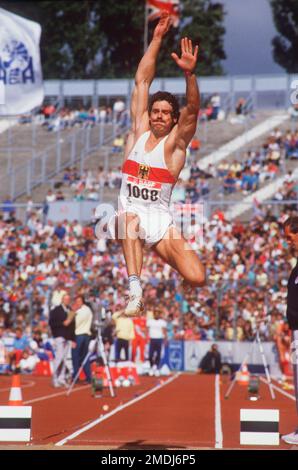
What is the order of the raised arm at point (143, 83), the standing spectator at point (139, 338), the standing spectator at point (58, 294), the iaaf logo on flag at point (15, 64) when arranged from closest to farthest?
the raised arm at point (143, 83) < the iaaf logo on flag at point (15, 64) < the standing spectator at point (58, 294) < the standing spectator at point (139, 338)

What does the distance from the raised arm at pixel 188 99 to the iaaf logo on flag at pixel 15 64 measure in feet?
46.2

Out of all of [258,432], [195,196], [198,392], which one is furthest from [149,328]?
[258,432]

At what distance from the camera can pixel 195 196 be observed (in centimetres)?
2972

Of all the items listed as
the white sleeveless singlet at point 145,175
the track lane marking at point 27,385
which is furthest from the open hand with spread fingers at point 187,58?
the track lane marking at point 27,385

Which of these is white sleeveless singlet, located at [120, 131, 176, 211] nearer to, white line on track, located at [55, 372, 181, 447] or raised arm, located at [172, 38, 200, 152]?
raised arm, located at [172, 38, 200, 152]

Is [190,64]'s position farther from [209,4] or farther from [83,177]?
[209,4]

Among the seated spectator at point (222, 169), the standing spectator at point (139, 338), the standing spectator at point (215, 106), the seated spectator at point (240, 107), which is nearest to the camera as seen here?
the standing spectator at point (139, 338)

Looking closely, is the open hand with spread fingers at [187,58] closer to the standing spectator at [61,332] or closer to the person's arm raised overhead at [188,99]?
the person's arm raised overhead at [188,99]

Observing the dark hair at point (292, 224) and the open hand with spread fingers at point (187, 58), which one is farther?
the dark hair at point (292, 224)

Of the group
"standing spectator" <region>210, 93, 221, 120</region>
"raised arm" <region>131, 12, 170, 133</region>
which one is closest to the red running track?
"raised arm" <region>131, 12, 170, 133</region>

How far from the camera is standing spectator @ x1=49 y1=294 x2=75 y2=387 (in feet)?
66.8

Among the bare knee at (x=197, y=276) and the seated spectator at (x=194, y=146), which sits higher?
the seated spectator at (x=194, y=146)

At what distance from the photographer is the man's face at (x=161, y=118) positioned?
9.16 m
